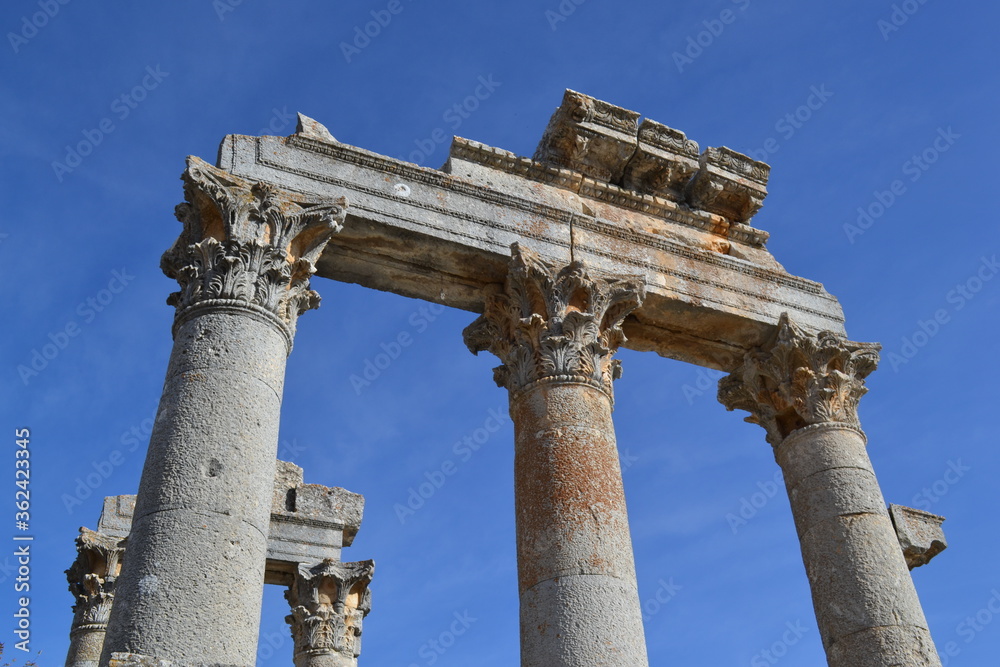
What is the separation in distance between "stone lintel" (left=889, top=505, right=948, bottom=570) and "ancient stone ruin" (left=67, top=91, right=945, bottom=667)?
51 millimetres

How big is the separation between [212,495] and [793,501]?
8.35 meters

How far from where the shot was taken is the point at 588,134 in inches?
544

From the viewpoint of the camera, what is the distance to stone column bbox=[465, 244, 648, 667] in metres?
9.02

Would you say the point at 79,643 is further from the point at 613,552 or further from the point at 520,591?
the point at 613,552

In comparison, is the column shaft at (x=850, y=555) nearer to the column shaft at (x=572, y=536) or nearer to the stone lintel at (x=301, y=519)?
the column shaft at (x=572, y=536)

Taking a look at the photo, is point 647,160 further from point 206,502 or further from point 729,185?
point 206,502

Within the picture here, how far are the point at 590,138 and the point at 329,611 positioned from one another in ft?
31.4

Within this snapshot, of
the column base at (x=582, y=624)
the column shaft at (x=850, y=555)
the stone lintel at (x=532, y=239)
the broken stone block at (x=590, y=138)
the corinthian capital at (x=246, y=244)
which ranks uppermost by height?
the broken stone block at (x=590, y=138)

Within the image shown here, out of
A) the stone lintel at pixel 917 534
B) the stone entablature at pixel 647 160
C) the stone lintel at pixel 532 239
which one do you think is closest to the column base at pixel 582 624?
the stone lintel at pixel 532 239

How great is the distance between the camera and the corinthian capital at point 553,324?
11125 millimetres

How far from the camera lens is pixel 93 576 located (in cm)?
1515

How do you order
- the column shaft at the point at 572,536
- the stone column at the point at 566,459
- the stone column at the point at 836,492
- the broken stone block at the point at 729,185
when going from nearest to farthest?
the column shaft at the point at 572,536, the stone column at the point at 566,459, the stone column at the point at 836,492, the broken stone block at the point at 729,185

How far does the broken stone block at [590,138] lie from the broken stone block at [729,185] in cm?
141

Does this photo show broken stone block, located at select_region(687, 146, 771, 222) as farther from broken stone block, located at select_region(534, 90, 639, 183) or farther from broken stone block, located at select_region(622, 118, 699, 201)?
broken stone block, located at select_region(534, 90, 639, 183)
